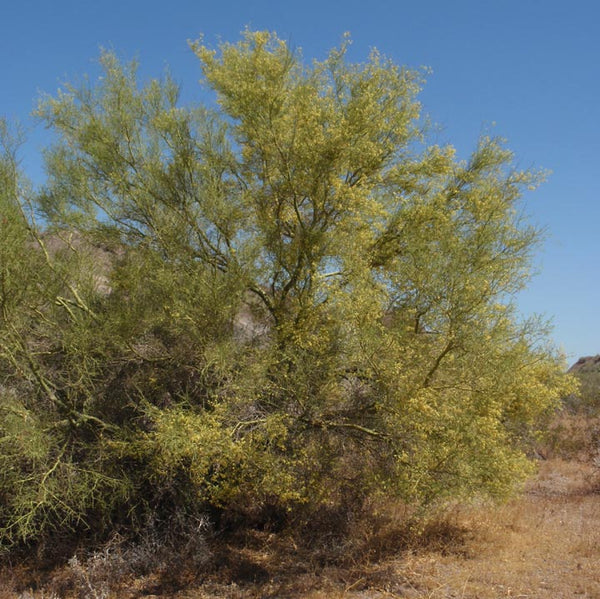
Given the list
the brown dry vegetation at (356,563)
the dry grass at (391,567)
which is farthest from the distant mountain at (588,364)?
the dry grass at (391,567)

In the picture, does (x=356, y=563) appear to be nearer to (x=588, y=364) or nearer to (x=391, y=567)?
(x=391, y=567)

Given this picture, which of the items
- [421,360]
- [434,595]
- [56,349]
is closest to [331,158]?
[421,360]

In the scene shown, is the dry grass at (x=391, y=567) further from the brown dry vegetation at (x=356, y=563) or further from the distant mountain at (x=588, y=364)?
the distant mountain at (x=588, y=364)

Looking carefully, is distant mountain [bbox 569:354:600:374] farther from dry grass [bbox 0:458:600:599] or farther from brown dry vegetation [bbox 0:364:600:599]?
dry grass [bbox 0:458:600:599]

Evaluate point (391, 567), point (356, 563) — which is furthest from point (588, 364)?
point (356, 563)

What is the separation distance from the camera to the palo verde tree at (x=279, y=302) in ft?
22.2

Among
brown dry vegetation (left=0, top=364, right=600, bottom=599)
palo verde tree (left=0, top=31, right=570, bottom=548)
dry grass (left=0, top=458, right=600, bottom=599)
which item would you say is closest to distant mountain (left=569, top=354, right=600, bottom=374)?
brown dry vegetation (left=0, top=364, right=600, bottom=599)

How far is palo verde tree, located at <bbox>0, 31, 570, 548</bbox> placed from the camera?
6754 mm

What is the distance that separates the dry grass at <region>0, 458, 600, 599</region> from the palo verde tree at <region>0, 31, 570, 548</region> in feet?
2.75

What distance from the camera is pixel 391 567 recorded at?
7520mm

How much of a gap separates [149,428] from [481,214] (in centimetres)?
547

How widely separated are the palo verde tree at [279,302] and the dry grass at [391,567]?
838 millimetres

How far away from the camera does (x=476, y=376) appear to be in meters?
6.77

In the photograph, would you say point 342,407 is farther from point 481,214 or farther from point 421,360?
point 481,214
